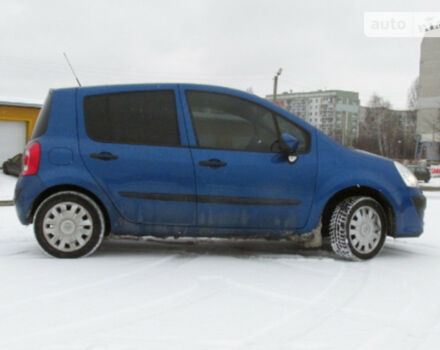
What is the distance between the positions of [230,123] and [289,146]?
0.57 meters

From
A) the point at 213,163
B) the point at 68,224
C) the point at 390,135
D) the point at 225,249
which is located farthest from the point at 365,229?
the point at 390,135

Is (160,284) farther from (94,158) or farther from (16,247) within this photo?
(16,247)

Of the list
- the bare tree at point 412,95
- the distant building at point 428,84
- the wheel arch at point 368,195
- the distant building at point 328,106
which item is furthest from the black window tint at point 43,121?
the distant building at point 328,106

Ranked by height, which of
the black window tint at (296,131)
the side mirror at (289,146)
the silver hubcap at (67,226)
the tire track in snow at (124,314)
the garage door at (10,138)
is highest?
the garage door at (10,138)

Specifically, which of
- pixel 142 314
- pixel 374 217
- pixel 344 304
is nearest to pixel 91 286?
pixel 142 314

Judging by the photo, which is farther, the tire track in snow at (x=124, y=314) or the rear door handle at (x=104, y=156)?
the rear door handle at (x=104, y=156)

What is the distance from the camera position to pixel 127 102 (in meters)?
4.54

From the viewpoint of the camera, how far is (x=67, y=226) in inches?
172

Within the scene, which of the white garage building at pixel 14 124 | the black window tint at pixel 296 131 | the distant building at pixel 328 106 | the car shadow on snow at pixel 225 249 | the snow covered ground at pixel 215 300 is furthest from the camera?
the distant building at pixel 328 106

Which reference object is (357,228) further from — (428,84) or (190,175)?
(428,84)

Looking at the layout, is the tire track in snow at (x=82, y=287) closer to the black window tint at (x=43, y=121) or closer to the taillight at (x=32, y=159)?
the taillight at (x=32, y=159)

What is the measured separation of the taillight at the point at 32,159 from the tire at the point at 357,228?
8.85 feet

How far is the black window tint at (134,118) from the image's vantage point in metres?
4.46

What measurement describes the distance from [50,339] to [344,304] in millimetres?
1828
